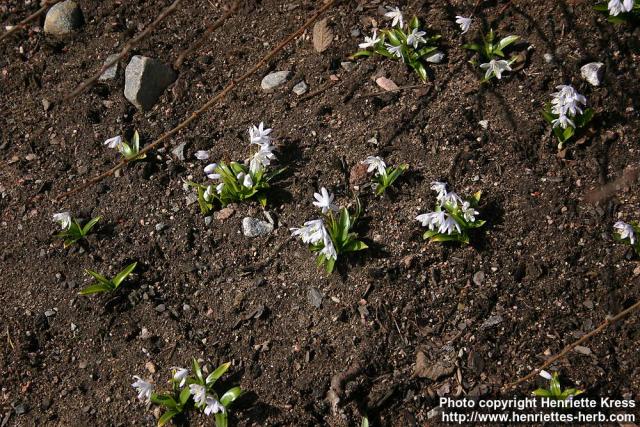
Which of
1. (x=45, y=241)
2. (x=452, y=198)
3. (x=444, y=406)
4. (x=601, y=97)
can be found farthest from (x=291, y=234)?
(x=601, y=97)

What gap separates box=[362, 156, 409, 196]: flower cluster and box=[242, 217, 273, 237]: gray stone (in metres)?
0.68

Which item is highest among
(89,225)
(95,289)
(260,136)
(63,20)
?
(63,20)

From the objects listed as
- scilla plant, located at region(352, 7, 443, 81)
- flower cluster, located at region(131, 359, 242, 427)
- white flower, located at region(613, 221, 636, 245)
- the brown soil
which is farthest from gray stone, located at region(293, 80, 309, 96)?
white flower, located at region(613, 221, 636, 245)

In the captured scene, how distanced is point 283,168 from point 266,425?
1517 mm

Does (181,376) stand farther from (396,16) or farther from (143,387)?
(396,16)

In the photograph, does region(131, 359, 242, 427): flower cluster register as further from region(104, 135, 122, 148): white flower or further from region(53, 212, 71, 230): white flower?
region(104, 135, 122, 148): white flower

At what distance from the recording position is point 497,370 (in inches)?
138

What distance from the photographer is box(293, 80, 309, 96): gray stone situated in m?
4.52

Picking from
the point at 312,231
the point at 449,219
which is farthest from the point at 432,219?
the point at 312,231

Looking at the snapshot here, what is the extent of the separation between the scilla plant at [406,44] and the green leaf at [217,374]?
2164 mm

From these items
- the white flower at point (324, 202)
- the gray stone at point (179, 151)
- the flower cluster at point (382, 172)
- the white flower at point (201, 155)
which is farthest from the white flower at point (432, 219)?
the gray stone at point (179, 151)

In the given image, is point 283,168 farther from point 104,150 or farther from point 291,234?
point 104,150

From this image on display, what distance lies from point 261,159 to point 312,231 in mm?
621

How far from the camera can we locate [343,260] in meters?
3.85
